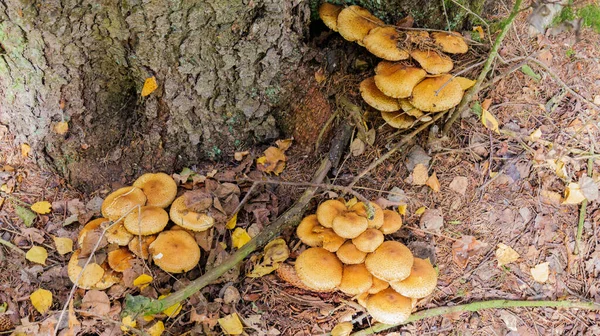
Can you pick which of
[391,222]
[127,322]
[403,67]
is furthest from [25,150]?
[403,67]

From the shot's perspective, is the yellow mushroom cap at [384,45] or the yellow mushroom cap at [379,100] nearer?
the yellow mushroom cap at [384,45]

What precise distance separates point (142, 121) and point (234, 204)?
1.04 m

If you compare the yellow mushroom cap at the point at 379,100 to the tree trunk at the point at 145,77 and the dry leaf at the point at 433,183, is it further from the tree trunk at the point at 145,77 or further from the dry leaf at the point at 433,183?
the dry leaf at the point at 433,183

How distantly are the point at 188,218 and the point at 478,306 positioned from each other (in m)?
2.13

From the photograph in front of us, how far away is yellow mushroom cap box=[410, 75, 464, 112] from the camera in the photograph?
3170 millimetres

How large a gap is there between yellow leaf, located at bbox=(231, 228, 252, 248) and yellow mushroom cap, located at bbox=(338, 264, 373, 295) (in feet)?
2.52

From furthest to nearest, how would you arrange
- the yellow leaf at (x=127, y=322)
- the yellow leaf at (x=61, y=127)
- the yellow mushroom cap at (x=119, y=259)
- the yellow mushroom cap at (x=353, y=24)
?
the yellow leaf at (x=61, y=127) → the yellow mushroom cap at (x=353, y=24) → the yellow mushroom cap at (x=119, y=259) → the yellow leaf at (x=127, y=322)

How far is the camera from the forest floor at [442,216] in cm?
311

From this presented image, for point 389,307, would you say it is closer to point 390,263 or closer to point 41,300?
point 390,263

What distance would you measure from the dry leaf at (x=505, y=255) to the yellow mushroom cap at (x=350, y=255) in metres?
1.12

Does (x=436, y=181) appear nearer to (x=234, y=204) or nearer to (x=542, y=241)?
(x=542, y=241)

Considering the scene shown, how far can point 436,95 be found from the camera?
3.13 metres

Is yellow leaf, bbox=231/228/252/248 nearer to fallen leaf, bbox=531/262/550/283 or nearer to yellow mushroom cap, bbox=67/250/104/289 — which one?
yellow mushroom cap, bbox=67/250/104/289

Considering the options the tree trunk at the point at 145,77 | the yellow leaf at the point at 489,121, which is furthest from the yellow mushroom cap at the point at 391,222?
the yellow leaf at the point at 489,121
